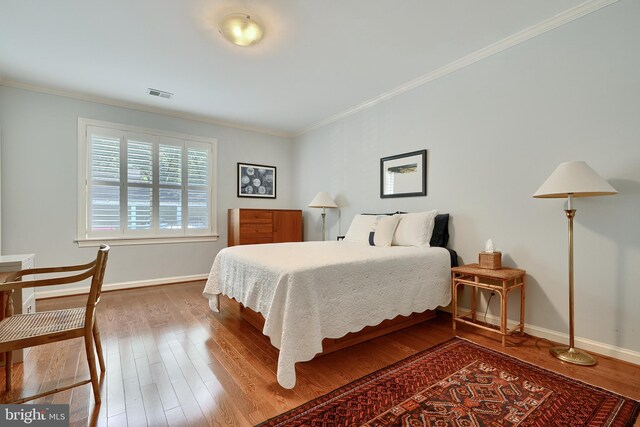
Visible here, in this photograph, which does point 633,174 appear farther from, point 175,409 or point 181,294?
point 181,294

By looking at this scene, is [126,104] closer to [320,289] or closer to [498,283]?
[320,289]

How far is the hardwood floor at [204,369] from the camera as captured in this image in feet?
5.10

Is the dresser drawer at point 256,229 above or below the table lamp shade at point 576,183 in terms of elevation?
below

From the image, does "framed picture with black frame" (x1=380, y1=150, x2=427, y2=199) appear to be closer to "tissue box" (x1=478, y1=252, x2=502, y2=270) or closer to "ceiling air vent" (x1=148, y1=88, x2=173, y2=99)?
"tissue box" (x1=478, y1=252, x2=502, y2=270)

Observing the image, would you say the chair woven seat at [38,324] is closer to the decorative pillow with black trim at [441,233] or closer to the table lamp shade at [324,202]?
the decorative pillow with black trim at [441,233]

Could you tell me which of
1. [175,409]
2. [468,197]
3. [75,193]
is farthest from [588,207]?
[75,193]

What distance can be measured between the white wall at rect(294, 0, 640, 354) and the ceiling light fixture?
1975 millimetres

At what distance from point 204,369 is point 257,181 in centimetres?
378

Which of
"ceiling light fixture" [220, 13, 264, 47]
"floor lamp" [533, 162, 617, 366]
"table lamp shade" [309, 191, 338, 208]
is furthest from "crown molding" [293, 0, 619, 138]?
"ceiling light fixture" [220, 13, 264, 47]

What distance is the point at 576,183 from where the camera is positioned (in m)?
1.93

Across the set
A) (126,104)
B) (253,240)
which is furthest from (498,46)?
(126,104)

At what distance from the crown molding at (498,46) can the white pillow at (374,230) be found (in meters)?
1.63

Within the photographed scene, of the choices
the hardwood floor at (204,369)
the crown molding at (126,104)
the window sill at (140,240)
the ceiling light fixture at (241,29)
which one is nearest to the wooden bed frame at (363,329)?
the hardwood floor at (204,369)

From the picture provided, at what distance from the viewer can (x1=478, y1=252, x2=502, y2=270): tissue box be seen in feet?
8.20
